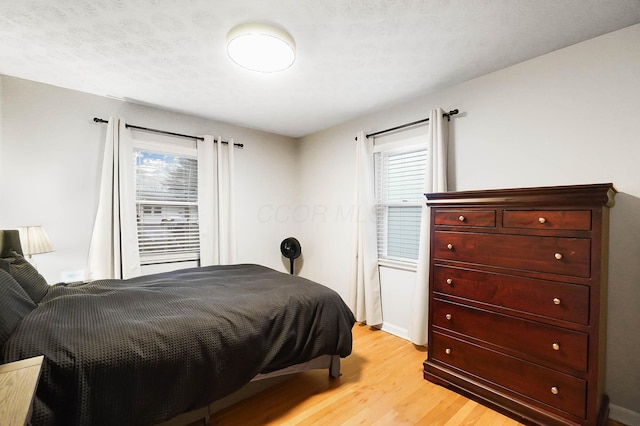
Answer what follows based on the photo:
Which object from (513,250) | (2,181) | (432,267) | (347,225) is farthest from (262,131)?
(513,250)

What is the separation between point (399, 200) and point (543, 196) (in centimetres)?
161

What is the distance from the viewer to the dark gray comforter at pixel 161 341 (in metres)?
1.16

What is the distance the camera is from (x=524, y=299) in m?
1.75

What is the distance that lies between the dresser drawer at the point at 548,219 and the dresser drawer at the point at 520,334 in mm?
588

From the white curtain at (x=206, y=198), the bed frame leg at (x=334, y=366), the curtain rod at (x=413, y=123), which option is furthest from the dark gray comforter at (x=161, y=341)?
the curtain rod at (x=413, y=123)

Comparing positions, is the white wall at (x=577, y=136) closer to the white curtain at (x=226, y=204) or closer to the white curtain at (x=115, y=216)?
the white curtain at (x=226, y=204)

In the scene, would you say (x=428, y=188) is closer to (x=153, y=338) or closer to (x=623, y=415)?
(x=623, y=415)

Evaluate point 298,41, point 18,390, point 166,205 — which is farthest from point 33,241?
point 298,41

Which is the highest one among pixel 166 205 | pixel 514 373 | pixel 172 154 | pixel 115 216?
pixel 172 154

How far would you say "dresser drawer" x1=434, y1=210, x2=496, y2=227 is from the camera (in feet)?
6.26

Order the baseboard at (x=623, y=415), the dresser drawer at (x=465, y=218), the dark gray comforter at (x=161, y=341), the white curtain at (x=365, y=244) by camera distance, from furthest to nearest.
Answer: the white curtain at (x=365, y=244), the dresser drawer at (x=465, y=218), the baseboard at (x=623, y=415), the dark gray comforter at (x=161, y=341)

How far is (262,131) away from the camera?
4.07 metres

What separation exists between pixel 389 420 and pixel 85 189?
336 cm

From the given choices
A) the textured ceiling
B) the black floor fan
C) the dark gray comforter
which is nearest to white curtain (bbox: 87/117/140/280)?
the textured ceiling
